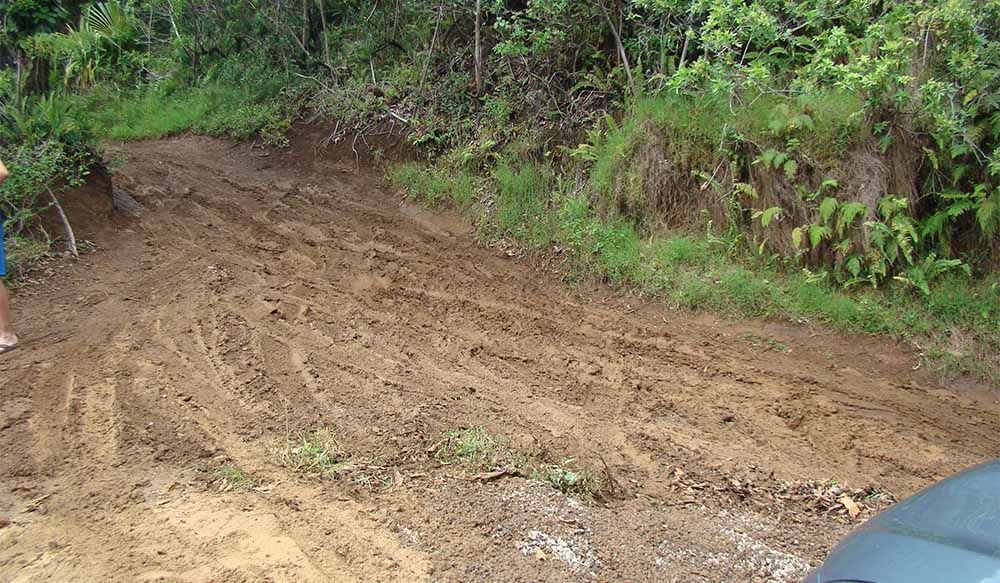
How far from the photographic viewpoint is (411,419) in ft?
15.7

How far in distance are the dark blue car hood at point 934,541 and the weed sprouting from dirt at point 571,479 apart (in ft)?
5.76

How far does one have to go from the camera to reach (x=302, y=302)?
6.67 meters

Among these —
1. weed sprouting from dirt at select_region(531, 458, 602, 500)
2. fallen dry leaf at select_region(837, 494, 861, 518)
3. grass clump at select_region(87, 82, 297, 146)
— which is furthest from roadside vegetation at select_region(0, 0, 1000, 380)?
weed sprouting from dirt at select_region(531, 458, 602, 500)

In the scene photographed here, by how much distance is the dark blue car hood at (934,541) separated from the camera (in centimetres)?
216

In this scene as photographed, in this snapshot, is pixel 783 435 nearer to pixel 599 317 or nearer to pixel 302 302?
pixel 599 317

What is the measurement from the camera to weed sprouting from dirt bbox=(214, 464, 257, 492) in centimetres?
399

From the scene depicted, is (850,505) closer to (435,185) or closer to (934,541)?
(934,541)

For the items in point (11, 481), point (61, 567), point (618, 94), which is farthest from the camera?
point (618, 94)

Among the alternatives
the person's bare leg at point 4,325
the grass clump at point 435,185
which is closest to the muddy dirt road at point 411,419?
the person's bare leg at point 4,325

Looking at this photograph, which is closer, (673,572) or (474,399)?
(673,572)

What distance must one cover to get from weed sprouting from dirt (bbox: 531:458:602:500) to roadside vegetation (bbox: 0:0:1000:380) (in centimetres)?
285

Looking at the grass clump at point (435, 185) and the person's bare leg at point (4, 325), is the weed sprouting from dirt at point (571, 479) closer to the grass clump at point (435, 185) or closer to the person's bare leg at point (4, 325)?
the person's bare leg at point (4, 325)

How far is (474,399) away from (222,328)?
7.40ft

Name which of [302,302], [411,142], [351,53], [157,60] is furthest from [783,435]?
[157,60]
